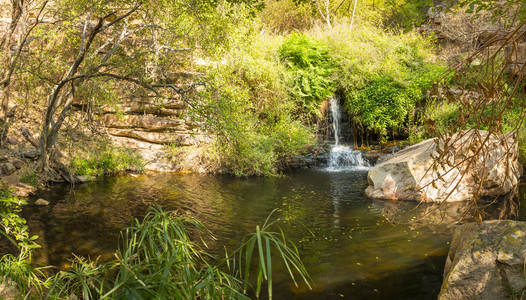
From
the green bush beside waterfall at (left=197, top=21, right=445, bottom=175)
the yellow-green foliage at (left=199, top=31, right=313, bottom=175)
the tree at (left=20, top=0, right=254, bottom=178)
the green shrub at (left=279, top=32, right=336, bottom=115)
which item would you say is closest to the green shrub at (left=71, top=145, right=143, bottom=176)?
the tree at (left=20, top=0, right=254, bottom=178)

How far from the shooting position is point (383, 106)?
15242 mm

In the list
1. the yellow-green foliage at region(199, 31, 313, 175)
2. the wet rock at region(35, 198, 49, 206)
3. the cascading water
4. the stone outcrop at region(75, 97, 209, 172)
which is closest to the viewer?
the wet rock at region(35, 198, 49, 206)

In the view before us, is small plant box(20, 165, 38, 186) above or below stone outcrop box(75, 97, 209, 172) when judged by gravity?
below

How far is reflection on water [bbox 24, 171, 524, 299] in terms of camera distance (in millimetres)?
4801

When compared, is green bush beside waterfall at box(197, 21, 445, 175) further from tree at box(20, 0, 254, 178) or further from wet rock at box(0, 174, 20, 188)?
wet rock at box(0, 174, 20, 188)

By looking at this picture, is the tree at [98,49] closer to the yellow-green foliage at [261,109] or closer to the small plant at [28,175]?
the small plant at [28,175]

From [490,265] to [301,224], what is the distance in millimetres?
4158

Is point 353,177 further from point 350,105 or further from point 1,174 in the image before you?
point 1,174

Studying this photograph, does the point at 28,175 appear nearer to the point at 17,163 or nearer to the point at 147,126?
the point at 17,163

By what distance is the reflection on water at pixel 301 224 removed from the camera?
4.80 meters

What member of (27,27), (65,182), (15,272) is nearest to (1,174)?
(65,182)

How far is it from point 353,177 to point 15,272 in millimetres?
10242

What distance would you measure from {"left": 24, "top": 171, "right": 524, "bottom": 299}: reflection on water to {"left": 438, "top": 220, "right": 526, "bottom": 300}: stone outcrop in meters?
0.75

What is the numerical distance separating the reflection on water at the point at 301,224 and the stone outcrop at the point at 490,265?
2.45 feet
